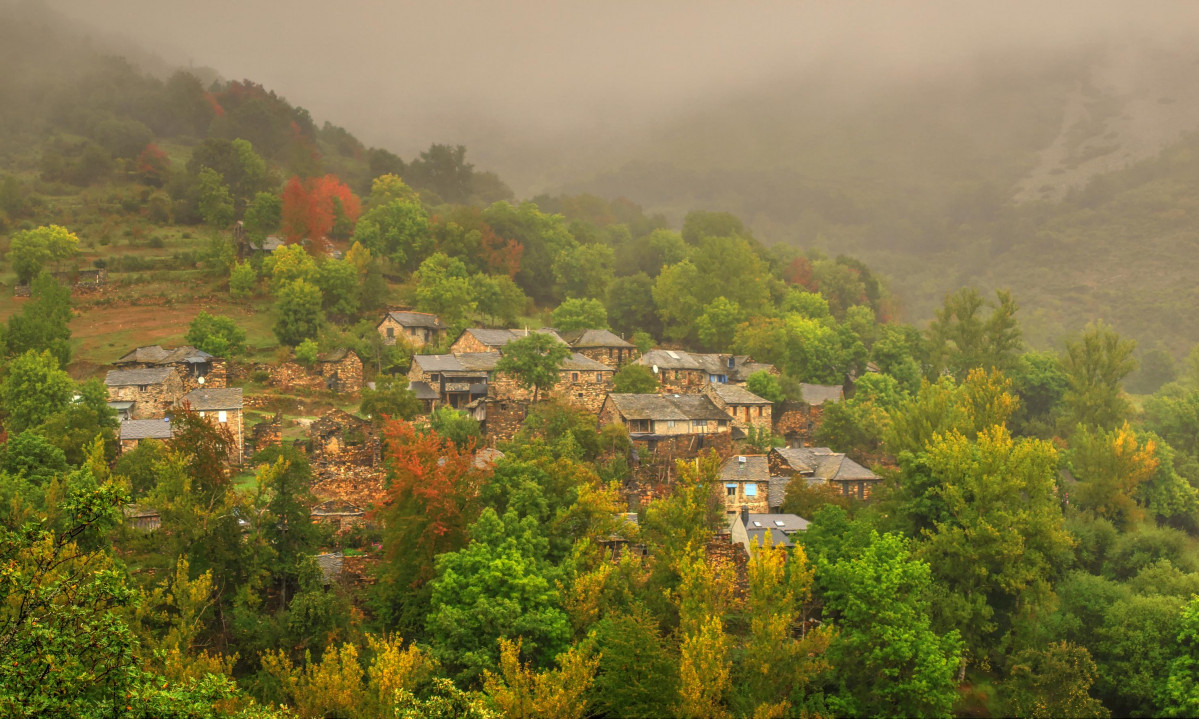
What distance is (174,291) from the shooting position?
7406 cm

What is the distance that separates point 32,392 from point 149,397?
6098 mm

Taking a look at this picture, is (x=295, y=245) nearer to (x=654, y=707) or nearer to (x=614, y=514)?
(x=614, y=514)

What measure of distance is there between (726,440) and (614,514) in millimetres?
18031

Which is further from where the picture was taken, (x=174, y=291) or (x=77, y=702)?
(x=174, y=291)

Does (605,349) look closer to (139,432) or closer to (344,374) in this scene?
(344,374)

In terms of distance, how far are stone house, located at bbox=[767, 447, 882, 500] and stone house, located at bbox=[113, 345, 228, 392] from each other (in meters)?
34.4

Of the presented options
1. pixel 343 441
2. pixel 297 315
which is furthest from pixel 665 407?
pixel 297 315

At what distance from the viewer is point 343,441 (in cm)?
4475

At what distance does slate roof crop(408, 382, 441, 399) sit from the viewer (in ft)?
189

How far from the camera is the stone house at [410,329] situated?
6869cm

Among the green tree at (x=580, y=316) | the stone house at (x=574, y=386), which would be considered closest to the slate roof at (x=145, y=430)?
the stone house at (x=574, y=386)

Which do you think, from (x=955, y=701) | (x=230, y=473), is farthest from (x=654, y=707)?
(x=230, y=473)

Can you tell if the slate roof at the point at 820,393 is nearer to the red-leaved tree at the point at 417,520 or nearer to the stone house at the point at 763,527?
the stone house at the point at 763,527

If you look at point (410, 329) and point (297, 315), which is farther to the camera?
point (410, 329)
